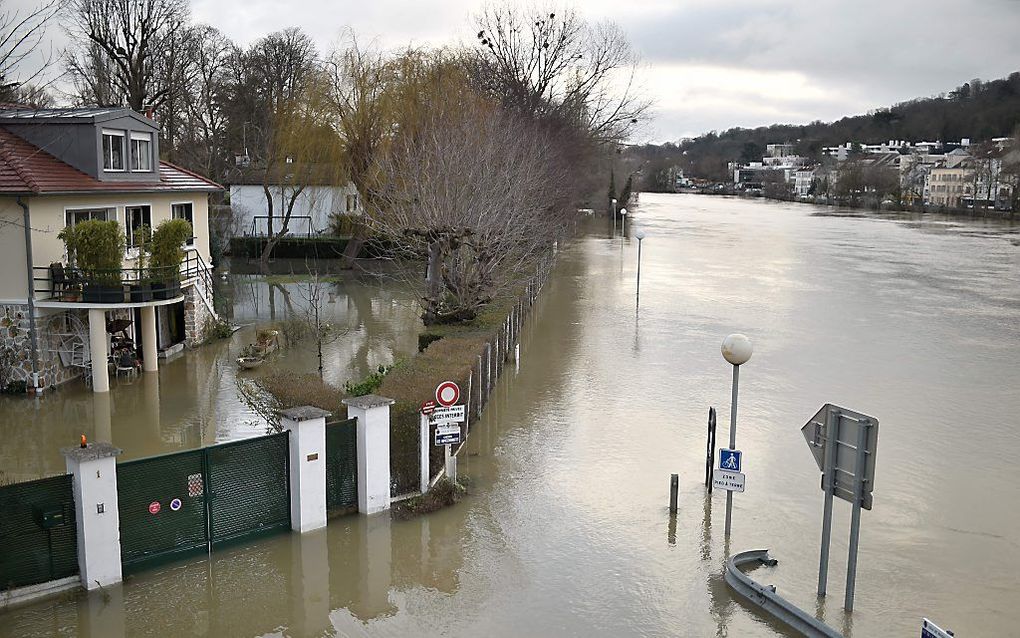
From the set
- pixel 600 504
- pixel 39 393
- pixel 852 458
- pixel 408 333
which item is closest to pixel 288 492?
pixel 600 504

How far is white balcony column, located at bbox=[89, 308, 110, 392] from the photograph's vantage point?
59.5 ft

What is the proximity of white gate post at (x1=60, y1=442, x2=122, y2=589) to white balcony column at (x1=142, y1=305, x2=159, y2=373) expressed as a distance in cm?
1135

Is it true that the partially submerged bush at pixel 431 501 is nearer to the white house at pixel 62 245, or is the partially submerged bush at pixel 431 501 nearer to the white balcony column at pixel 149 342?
the white house at pixel 62 245

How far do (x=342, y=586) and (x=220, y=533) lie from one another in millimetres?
1715

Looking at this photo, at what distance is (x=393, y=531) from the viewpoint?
1128 cm

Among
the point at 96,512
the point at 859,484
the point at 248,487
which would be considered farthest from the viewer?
the point at 248,487

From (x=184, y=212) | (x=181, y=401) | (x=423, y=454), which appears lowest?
(x=181, y=401)

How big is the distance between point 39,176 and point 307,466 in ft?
38.1

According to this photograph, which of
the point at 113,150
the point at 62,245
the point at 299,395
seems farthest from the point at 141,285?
the point at 299,395

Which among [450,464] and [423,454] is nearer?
[423,454]

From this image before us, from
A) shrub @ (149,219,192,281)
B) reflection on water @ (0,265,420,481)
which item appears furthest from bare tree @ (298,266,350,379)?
shrub @ (149,219,192,281)

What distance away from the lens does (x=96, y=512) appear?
30.4 ft

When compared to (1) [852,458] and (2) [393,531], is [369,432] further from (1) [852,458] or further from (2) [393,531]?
(1) [852,458]

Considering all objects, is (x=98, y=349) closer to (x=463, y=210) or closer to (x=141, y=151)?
(x=141, y=151)
